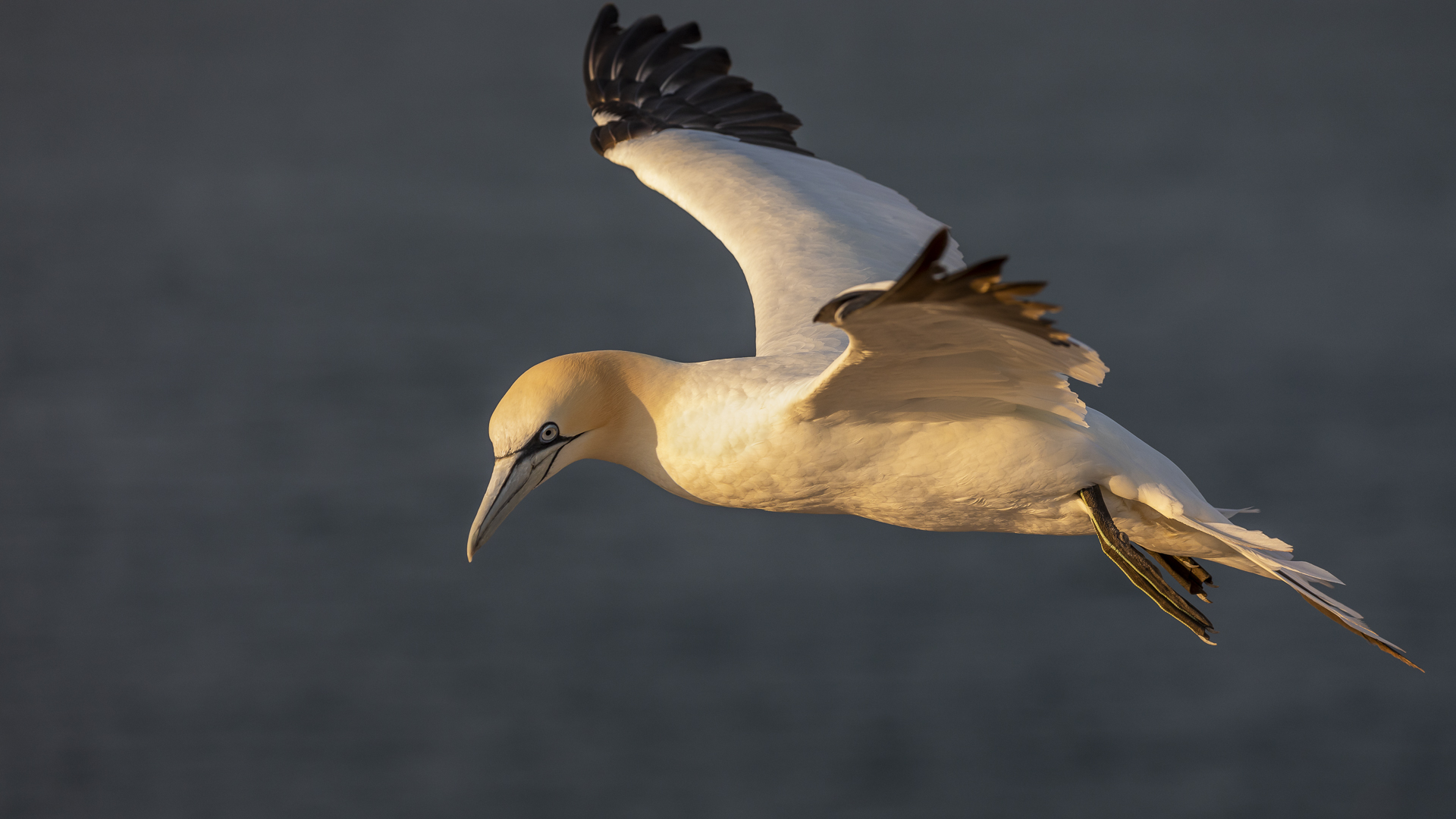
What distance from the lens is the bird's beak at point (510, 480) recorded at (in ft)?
14.4

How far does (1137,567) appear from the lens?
4.52 meters

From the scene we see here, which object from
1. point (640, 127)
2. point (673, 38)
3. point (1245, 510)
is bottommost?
point (1245, 510)

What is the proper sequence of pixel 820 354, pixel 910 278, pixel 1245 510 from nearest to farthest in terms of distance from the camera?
pixel 910 278 → pixel 820 354 → pixel 1245 510

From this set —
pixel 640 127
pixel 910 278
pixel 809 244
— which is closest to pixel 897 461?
pixel 910 278

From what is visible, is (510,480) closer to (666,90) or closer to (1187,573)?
(1187,573)

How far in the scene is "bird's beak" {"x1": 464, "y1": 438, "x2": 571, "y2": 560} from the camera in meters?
4.40

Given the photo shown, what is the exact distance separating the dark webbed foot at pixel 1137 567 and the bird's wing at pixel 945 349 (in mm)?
388

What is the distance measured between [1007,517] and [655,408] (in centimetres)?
130

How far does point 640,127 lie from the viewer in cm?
722

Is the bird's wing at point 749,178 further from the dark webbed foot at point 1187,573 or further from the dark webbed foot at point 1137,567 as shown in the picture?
the dark webbed foot at point 1187,573

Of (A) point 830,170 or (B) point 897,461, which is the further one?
(A) point 830,170

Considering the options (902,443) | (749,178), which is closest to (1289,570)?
(902,443)

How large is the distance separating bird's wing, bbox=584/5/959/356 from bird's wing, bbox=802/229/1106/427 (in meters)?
0.92

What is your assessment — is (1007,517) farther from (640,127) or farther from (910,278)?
(640,127)
